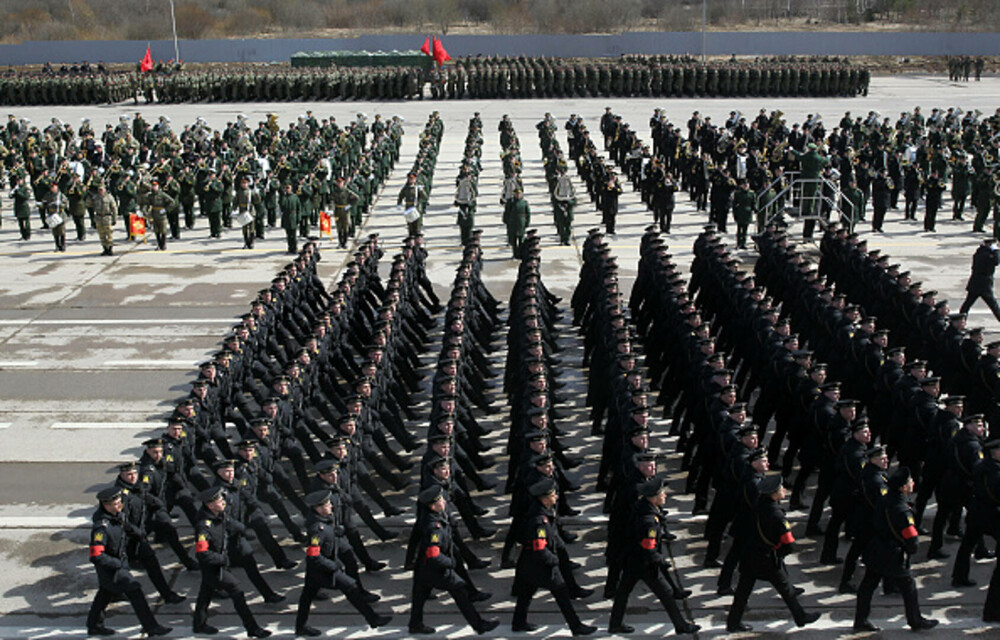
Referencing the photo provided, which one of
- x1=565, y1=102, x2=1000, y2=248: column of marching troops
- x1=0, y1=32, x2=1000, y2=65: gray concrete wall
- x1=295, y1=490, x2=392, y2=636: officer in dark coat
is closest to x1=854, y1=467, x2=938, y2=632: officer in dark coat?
x1=295, y1=490, x2=392, y2=636: officer in dark coat

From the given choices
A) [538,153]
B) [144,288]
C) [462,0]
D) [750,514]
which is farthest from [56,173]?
[462,0]

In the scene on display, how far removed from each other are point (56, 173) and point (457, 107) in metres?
22.1

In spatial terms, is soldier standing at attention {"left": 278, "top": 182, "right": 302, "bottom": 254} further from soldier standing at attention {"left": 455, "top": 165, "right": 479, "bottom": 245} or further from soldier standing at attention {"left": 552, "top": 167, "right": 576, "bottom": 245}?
soldier standing at attention {"left": 552, "top": 167, "right": 576, "bottom": 245}

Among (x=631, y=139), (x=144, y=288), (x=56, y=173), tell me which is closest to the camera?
(x=144, y=288)

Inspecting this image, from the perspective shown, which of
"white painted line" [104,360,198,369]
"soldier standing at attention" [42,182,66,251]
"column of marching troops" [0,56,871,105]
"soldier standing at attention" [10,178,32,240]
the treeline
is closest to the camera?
"white painted line" [104,360,198,369]

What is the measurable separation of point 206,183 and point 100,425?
9.83m

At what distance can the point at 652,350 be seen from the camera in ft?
44.5

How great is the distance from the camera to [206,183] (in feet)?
70.8

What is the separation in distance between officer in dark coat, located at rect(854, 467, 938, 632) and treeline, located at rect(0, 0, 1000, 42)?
7272 centimetres

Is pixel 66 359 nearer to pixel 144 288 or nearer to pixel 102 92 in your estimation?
pixel 144 288

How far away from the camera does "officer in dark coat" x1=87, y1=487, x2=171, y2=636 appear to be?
26.6ft

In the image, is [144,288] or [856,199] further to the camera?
[856,199]

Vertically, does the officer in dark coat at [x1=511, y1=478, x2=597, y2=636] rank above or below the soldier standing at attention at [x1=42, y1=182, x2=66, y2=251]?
below

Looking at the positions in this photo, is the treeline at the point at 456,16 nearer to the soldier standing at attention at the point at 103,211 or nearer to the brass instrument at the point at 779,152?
the brass instrument at the point at 779,152
